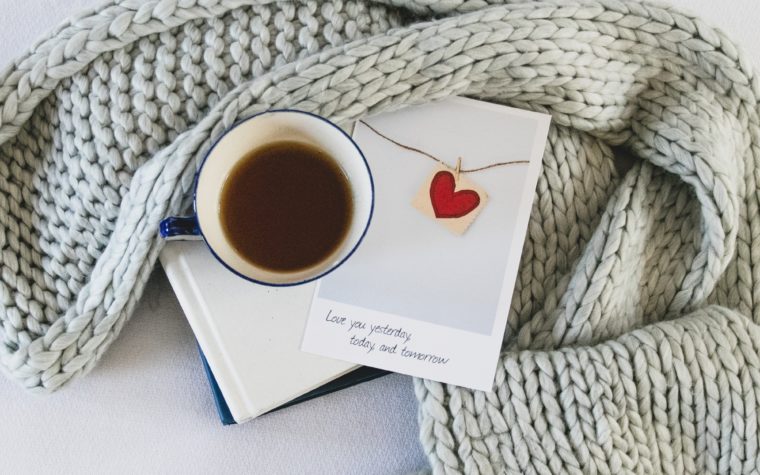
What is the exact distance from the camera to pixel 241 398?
0.65 metres

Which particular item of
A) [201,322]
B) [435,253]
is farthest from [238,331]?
[435,253]

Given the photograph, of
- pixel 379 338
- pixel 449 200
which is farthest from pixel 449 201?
pixel 379 338

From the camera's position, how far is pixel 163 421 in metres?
0.68

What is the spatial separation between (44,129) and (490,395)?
18.6 inches

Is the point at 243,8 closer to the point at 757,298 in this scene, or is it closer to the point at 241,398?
the point at 241,398

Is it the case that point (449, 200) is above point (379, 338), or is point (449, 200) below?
above

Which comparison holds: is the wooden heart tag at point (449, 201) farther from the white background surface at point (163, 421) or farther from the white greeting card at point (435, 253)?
the white background surface at point (163, 421)

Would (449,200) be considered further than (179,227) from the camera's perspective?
Yes

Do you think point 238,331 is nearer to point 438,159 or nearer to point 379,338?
point 379,338

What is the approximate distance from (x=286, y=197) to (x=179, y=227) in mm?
93

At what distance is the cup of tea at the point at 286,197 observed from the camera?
0.60m

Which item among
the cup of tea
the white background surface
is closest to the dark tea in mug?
the cup of tea

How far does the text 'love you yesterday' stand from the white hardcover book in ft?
0.15

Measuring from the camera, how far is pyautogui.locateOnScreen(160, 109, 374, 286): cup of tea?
1.97 feet
